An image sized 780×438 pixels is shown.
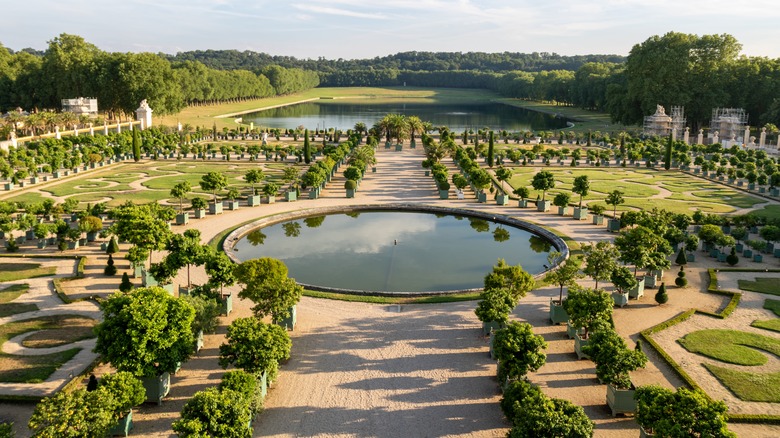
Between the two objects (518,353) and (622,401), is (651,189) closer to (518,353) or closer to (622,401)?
(622,401)

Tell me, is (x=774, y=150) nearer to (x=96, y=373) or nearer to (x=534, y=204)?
(x=534, y=204)

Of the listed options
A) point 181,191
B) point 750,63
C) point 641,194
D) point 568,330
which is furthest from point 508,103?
point 568,330

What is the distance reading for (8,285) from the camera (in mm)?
25781

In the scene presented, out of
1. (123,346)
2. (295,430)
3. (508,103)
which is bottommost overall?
(295,430)

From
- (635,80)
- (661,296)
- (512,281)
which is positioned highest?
(635,80)

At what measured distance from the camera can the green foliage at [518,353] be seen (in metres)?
17.0

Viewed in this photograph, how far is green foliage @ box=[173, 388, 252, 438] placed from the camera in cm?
1352

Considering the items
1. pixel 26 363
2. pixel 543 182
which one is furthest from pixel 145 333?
pixel 543 182

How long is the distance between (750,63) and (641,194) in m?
60.5

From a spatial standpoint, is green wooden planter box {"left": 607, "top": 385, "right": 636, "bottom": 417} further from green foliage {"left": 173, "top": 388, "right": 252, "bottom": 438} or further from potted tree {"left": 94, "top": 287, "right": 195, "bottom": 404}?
potted tree {"left": 94, "top": 287, "right": 195, "bottom": 404}

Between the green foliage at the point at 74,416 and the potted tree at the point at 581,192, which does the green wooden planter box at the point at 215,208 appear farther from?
the green foliage at the point at 74,416

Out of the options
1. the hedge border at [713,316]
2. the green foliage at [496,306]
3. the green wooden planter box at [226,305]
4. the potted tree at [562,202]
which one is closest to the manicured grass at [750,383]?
the hedge border at [713,316]

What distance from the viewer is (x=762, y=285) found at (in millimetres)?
27453

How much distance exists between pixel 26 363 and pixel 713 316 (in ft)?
82.9
